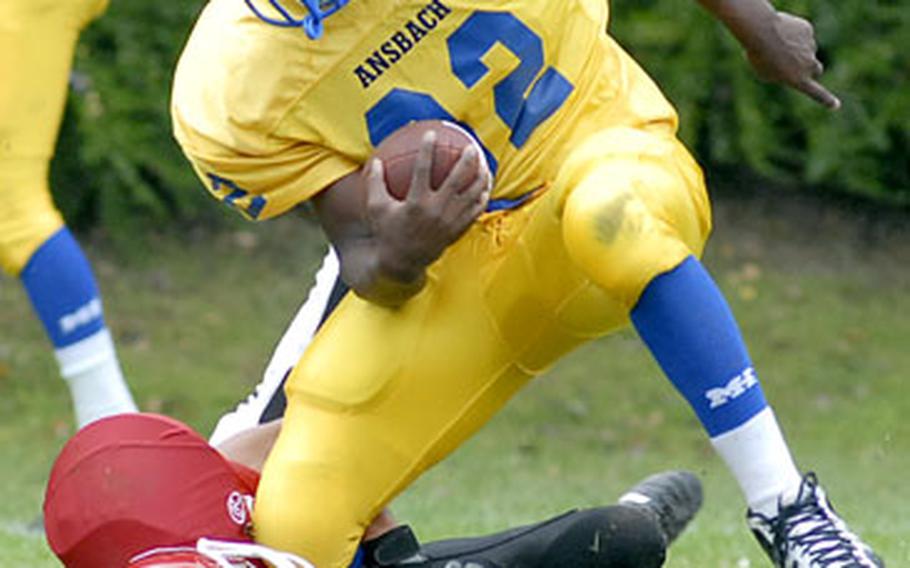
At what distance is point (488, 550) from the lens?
3.53 meters

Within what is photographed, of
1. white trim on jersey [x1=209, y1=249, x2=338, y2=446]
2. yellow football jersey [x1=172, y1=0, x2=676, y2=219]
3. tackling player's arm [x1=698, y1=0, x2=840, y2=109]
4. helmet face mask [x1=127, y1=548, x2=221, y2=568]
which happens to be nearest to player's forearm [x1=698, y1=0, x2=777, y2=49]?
tackling player's arm [x1=698, y1=0, x2=840, y2=109]

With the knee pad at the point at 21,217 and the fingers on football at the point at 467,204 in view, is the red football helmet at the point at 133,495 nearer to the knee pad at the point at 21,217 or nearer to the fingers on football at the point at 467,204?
the knee pad at the point at 21,217

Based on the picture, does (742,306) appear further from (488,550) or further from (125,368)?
(488,550)

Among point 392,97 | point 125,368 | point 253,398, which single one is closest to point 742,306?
point 125,368

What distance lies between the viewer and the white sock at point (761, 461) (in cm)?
303

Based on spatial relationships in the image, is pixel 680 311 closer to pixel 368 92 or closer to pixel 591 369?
pixel 368 92

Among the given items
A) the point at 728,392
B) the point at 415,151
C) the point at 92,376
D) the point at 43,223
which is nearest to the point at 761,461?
the point at 728,392

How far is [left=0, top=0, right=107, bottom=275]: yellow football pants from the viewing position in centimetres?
343

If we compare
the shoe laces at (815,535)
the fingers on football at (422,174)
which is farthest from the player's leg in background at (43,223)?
the shoe laces at (815,535)

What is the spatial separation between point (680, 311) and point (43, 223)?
109cm

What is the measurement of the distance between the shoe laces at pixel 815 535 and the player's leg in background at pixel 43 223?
1.12 m

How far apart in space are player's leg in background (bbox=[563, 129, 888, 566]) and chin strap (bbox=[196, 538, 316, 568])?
24.3 inches

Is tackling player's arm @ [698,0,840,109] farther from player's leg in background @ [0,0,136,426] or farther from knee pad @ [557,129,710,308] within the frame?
player's leg in background @ [0,0,136,426]

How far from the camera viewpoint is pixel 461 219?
10.0 ft
